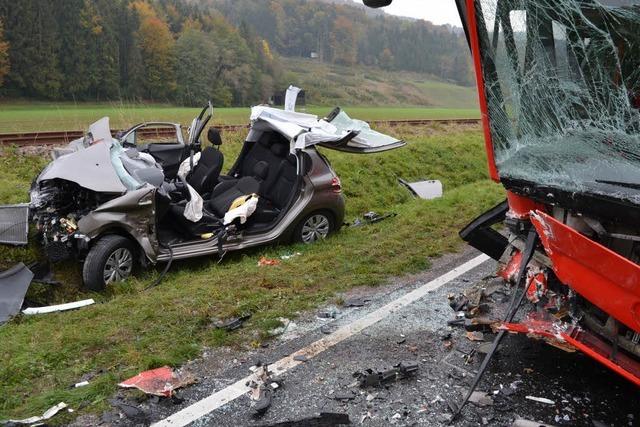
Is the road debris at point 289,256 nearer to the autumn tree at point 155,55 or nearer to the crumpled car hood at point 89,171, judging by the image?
the crumpled car hood at point 89,171

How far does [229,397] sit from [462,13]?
2.79 metres

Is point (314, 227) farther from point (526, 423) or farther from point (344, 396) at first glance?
point (526, 423)

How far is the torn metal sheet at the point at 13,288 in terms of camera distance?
15.2 feet

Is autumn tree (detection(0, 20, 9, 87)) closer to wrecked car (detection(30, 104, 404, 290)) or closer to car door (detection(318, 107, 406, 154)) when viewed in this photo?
wrecked car (detection(30, 104, 404, 290))

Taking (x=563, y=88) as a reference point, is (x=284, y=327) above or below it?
below

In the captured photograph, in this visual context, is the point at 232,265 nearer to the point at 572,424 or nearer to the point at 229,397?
the point at 229,397

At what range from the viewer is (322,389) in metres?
3.13

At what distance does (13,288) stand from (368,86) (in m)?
61.6

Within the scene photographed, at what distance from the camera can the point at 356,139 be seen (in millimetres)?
6500

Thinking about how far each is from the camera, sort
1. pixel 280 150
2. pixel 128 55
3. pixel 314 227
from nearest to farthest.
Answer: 1. pixel 314 227
2. pixel 280 150
3. pixel 128 55

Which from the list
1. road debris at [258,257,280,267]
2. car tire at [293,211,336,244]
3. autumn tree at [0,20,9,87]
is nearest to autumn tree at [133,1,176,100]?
autumn tree at [0,20,9,87]

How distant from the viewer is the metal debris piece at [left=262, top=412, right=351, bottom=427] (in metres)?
2.80

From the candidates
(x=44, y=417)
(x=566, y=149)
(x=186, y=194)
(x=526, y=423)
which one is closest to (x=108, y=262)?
(x=186, y=194)

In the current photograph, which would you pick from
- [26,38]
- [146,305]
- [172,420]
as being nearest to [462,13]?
[172,420]
